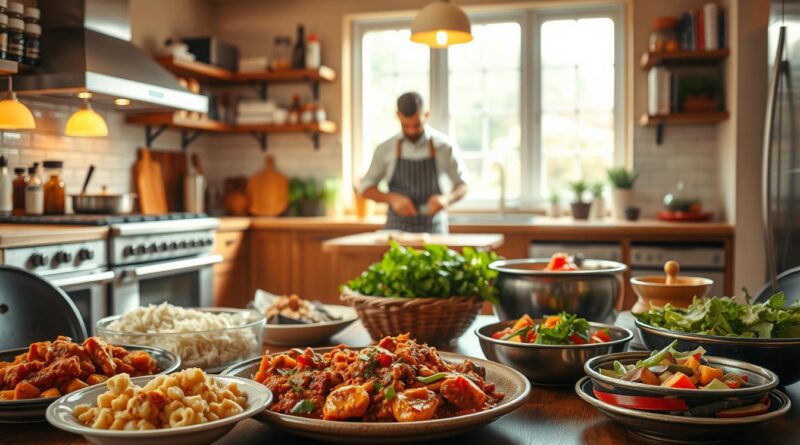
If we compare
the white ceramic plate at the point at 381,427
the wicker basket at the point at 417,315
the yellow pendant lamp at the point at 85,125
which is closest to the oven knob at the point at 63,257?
the yellow pendant lamp at the point at 85,125

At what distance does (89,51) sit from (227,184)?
2.25 metres

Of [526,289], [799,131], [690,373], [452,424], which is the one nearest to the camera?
[452,424]

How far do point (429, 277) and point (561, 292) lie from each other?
11.9 inches

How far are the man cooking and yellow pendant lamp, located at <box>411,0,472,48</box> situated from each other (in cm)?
134

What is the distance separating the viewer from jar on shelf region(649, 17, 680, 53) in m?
5.03

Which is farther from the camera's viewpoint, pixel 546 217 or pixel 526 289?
pixel 546 217

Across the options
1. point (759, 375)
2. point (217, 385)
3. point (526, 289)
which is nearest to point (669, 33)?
point (526, 289)

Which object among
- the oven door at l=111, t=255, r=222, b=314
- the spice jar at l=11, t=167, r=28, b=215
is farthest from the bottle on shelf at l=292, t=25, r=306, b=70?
the spice jar at l=11, t=167, r=28, b=215

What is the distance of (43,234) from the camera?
332cm

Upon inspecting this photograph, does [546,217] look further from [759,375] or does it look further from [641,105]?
[759,375]

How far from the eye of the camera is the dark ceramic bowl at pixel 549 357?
1298mm

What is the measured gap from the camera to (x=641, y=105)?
540 cm

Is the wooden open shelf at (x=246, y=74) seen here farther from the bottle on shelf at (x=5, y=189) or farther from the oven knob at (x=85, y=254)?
the oven knob at (x=85, y=254)

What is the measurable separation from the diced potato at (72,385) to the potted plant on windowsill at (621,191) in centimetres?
464
